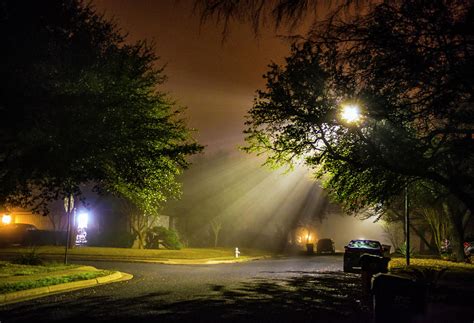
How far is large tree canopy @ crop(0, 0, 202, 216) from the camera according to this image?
13445 mm

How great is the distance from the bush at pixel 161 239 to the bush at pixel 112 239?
153cm

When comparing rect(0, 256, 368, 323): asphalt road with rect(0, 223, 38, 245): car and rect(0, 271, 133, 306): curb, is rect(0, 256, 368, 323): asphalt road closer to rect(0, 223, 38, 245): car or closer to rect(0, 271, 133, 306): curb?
rect(0, 271, 133, 306): curb

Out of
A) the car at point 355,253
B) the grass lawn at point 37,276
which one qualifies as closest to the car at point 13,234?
the grass lawn at point 37,276

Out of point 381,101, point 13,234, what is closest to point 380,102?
point 381,101

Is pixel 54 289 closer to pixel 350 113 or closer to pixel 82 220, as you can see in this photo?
pixel 350 113

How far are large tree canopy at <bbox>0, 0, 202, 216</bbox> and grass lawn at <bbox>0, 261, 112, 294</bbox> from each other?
7.32 feet

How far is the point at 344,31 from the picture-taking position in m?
9.48

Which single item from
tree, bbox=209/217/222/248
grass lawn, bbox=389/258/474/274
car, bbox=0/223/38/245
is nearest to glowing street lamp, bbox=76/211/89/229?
car, bbox=0/223/38/245

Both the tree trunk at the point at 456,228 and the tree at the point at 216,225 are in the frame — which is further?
the tree at the point at 216,225

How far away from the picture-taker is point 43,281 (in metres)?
13.6

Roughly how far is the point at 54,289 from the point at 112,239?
2598 centimetres

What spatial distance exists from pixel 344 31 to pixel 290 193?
49.0 meters

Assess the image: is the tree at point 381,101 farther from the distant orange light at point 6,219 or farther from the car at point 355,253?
the distant orange light at point 6,219

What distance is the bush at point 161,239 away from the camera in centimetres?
3738
